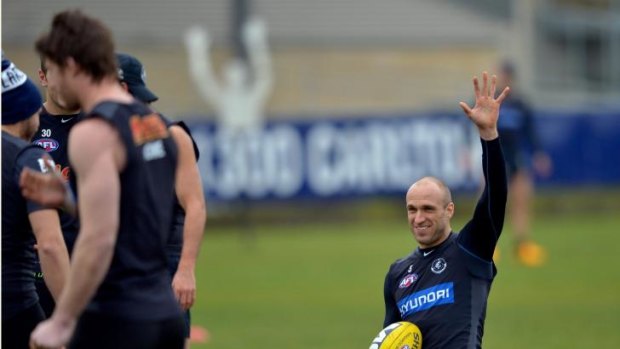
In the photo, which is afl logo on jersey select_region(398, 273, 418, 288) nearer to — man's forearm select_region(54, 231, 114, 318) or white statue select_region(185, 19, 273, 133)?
man's forearm select_region(54, 231, 114, 318)

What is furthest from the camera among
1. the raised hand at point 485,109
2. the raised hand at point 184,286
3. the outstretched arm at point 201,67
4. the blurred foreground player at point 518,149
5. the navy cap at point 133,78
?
the outstretched arm at point 201,67

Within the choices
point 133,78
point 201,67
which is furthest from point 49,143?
point 201,67

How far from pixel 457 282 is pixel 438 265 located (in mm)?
148

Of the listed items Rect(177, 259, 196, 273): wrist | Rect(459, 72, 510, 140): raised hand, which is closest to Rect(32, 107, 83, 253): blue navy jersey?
Rect(177, 259, 196, 273): wrist

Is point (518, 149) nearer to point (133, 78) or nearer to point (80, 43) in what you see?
point (133, 78)

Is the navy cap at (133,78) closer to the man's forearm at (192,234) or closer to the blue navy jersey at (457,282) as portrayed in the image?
the man's forearm at (192,234)

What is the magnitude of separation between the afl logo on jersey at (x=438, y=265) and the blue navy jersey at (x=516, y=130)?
10885mm

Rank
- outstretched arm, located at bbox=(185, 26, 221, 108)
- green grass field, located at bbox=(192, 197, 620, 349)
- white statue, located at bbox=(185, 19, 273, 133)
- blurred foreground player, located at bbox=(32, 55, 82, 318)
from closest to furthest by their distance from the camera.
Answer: blurred foreground player, located at bbox=(32, 55, 82, 318), green grass field, located at bbox=(192, 197, 620, 349), white statue, located at bbox=(185, 19, 273, 133), outstretched arm, located at bbox=(185, 26, 221, 108)

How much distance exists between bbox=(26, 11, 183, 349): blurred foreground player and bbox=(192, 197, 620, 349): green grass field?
20.6 feet

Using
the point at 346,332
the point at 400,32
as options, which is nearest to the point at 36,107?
the point at 346,332

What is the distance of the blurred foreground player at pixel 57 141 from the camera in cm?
734

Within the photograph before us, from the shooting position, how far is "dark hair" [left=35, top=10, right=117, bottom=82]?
17.1 ft

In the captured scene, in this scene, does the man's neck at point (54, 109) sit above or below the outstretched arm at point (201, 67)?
above

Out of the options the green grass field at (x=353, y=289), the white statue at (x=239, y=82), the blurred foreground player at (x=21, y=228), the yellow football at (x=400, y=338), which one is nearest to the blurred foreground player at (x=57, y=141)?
the blurred foreground player at (x=21, y=228)
